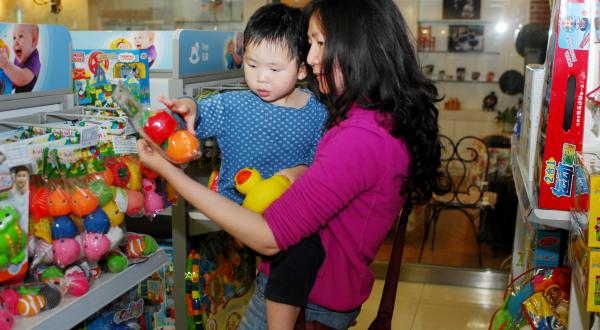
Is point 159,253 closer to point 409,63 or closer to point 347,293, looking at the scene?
point 347,293

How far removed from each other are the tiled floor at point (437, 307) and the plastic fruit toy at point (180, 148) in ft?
8.16

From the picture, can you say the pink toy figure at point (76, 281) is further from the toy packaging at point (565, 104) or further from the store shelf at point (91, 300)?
the toy packaging at point (565, 104)

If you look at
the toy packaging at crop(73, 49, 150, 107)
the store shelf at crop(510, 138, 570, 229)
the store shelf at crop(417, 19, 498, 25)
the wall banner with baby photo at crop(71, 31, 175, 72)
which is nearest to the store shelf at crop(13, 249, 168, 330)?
the toy packaging at crop(73, 49, 150, 107)

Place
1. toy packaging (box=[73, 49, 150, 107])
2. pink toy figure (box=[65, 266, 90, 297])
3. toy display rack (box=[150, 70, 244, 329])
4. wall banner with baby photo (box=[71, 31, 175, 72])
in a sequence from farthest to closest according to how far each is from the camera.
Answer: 1. wall banner with baby photo (box=[71, 31, 175, 72])
2. toy display rack (box=[150, 70, 244, 329])
3. toy packaging (box=[73, 49, 150, 107])
4. pink toy figure (box=[65, 266, 90, 297])

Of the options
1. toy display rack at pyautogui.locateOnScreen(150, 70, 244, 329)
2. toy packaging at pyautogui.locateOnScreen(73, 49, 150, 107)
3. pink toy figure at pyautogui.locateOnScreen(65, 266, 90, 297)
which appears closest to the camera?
pink toy figure at pyautogui.locateOnScreen(65, 266, 90, 297)

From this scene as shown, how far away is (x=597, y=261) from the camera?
1.63m

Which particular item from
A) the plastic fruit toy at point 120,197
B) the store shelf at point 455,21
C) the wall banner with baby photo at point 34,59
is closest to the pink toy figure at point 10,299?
the plastic fruit toy at point 120,197

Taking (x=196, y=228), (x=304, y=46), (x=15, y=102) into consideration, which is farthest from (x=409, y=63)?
(x=196, y=228)

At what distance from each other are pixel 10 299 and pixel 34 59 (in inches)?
34.4

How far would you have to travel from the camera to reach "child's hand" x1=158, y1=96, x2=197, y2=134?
1.66 meters

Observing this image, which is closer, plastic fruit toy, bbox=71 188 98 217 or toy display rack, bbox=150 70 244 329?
plastic fruit toy, bbox=71 188 98 217

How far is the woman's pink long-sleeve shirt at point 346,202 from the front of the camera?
146cm

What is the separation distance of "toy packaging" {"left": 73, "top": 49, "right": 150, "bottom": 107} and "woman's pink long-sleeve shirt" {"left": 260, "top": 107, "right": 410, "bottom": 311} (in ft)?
4.11

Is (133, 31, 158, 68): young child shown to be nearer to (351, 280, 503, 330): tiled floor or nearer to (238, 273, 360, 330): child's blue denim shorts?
(238, 273, 360, 330): child's blue denim shorts
